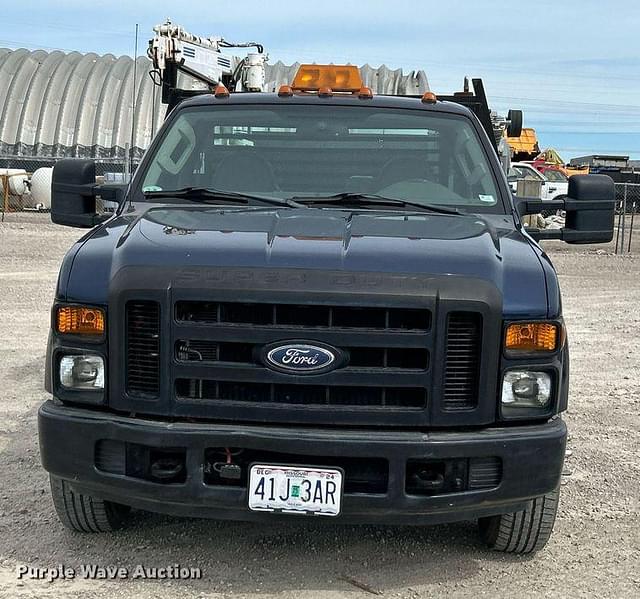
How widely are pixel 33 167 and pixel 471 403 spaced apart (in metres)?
33.2

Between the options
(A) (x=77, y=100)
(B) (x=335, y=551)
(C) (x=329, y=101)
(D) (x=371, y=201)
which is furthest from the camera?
(A) (x=77, y=100)

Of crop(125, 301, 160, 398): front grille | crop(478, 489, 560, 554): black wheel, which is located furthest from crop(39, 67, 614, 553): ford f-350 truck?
crop(478, 489, 560, 554): black wheel

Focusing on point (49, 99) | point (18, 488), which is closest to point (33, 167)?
point (49, 99)

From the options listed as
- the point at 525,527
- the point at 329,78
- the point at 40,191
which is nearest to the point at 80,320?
the point at 525,527

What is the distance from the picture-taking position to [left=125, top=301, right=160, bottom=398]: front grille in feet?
12.2

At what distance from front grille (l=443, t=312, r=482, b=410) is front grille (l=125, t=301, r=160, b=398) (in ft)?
3.66

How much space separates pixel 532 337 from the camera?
376 centimetres

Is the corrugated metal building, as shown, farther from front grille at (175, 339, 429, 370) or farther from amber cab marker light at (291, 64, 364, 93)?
front grille at (175, 339, 429, 370)

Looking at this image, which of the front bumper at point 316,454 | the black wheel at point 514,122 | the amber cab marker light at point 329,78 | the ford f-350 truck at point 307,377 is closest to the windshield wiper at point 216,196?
the ford f-350 truck at point 307,377

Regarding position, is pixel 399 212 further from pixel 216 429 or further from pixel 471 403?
pixel 216 429

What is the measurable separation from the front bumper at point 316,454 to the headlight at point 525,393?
7 cm

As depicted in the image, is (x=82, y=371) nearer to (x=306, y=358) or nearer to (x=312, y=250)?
(x=306, y=358)

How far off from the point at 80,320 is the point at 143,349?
285 millimetres

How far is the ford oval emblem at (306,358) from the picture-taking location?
3.65 m
